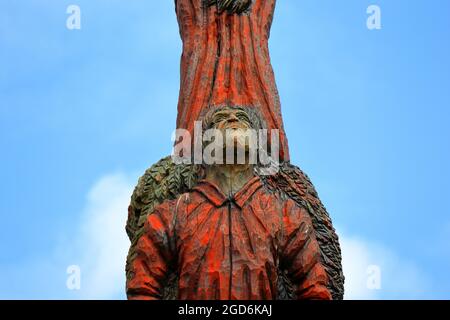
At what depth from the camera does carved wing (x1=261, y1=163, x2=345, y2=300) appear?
12086mm

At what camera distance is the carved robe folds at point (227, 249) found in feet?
35.1

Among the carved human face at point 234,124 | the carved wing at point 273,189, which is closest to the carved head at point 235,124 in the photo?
the carved human face at point 234,124

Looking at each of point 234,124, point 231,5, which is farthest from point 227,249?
A: point 231,5

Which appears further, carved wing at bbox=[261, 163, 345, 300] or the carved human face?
carved wing at bbox=[261, 163, 345, 300]

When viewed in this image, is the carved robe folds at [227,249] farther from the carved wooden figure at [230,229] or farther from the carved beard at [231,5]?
the carved beard at [231,5]

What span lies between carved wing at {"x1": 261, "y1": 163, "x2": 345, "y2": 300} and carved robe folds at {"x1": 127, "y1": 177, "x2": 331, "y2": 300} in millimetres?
1040

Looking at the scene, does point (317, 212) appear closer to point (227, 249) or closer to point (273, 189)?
point (273, 189)

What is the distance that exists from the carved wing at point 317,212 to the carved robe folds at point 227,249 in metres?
1.04

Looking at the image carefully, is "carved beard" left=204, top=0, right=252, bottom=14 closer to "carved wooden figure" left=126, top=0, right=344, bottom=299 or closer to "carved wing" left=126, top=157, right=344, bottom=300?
"carved wooden figure" left=126, top=0, right=344, bottom=299

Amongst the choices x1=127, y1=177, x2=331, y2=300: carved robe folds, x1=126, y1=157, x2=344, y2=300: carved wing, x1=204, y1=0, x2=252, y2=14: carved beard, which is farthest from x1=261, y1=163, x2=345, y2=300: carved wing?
x1=204, y1=0, x2=252, y2=14: carved beard

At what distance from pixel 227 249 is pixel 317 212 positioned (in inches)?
70.2

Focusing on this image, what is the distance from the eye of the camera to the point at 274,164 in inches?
482
